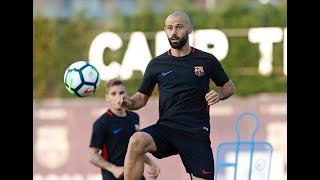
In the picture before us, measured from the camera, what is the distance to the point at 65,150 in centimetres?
2170

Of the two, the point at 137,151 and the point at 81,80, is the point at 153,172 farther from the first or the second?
the point at 137,151

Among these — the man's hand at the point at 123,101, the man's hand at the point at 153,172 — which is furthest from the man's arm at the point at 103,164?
the man's hand at the point at 123,101

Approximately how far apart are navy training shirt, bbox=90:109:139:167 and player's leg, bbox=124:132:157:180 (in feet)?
6.82

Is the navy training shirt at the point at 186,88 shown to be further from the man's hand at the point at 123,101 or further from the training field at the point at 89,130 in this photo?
the training field at the point at 89,130

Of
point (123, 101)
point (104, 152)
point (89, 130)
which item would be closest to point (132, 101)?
point (123, 101)

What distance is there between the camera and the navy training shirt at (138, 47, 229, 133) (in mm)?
8625

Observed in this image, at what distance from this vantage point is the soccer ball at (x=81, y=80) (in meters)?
9.38

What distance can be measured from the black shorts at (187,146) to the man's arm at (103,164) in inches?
69.5

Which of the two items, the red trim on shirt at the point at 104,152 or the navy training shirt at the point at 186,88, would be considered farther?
the red trim on shirt at the point at 104,152

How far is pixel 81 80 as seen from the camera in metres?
9.38
